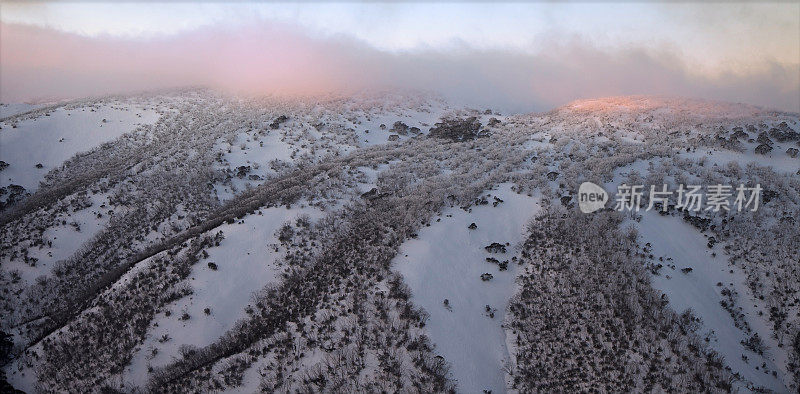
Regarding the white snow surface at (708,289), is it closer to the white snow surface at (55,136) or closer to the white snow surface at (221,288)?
the white snow surface at (221,288)

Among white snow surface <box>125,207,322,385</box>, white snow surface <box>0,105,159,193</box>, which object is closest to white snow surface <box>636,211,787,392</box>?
white snow surface <box>125,207,322,385</box>

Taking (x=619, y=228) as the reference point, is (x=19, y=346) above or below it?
below

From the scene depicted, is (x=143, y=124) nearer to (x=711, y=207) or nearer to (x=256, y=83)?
(x=256, y=83)

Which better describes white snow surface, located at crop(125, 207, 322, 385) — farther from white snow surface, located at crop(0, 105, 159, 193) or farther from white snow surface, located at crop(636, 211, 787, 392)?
white snow surface, located at crop(0, 105, 159, 193)

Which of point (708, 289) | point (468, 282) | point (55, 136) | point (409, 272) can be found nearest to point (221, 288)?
point (409, 272)

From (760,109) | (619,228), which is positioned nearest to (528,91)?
(760,109)

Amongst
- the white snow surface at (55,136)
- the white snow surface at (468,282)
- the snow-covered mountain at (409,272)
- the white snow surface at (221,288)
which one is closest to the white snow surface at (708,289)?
the snow-covered mountain at (409,272)
